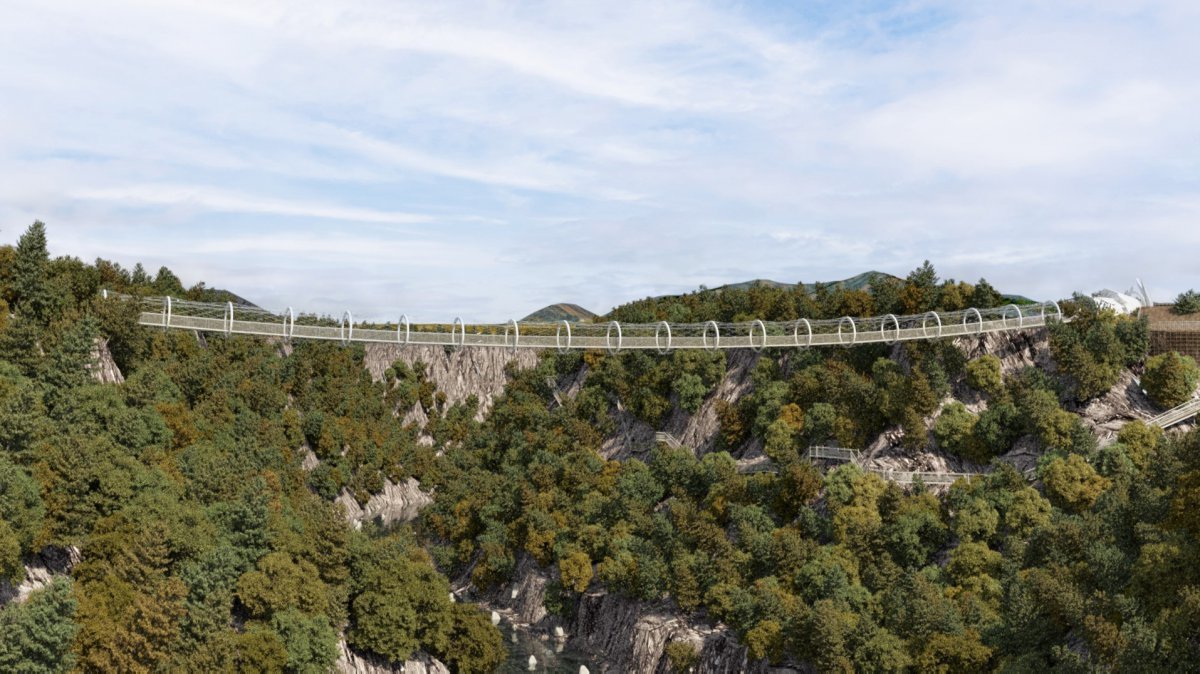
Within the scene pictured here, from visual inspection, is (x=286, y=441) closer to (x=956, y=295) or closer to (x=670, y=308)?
(x=670, y=308)

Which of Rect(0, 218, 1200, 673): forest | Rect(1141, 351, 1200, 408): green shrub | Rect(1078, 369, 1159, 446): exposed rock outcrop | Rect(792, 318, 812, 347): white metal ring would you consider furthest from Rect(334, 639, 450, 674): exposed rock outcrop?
Rect(1141, 351, 1200, 408): green shrub

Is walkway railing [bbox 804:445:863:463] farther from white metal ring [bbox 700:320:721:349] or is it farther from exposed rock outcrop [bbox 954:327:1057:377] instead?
white metal ring [bbox 700:320:721:349]

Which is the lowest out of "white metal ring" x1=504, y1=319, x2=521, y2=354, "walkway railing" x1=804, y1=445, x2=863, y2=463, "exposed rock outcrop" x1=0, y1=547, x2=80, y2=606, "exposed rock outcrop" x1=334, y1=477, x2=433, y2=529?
"exposed rock outcrop" x1=334, y1=477, x2=433, y2=529

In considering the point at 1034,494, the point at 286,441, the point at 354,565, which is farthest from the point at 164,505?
the point at 1034,494

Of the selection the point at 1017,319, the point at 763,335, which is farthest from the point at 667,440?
the point at 1017,319

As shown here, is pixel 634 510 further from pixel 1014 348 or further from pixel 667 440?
pixel 1014 348
